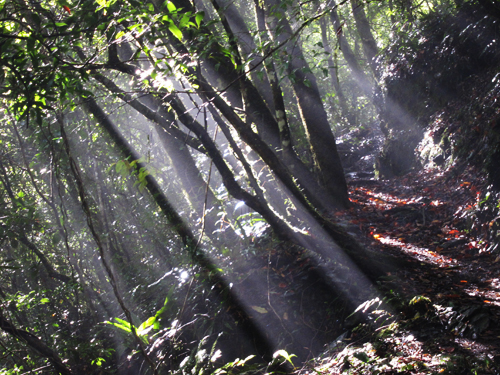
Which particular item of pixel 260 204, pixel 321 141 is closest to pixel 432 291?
pixel 260 204

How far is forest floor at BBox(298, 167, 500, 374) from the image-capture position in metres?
2.42

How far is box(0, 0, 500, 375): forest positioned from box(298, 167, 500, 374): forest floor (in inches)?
0.9

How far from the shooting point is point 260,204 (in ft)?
14.4

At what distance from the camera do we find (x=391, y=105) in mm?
10938

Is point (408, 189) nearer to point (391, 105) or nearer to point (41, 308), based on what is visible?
point (391, 105)

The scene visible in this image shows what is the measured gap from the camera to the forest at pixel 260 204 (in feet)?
9.64

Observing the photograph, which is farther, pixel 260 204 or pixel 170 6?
pixel 260 204

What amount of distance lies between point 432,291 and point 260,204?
2.13 meters

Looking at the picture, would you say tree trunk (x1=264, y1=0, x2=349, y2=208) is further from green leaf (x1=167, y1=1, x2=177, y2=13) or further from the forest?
green leaf (x1=167, y1=1, x2=177, y2=13)

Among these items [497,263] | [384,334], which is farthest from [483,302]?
[497,263]

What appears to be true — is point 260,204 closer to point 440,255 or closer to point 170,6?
point 170,6

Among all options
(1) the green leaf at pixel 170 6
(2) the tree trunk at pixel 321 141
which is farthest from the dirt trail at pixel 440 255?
(1) the green leaf at pixel 170 6

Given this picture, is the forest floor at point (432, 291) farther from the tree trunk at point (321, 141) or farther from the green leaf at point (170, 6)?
the green leaf at point (170, 6)

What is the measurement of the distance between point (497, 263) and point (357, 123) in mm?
14963
